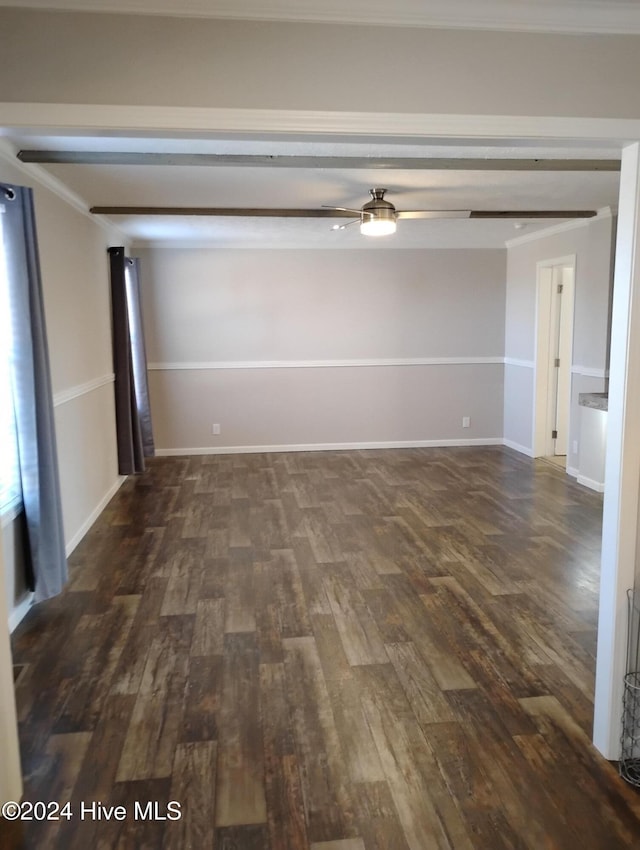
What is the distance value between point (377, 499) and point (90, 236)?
125 inches

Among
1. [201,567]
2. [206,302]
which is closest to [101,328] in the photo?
[206,302]

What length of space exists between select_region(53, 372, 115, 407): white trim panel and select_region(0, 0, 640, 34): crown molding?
2563mm

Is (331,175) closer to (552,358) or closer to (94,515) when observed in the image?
(94,515)

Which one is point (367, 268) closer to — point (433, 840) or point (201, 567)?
point (201, 567)

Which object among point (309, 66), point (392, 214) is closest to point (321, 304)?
point (392, 214)

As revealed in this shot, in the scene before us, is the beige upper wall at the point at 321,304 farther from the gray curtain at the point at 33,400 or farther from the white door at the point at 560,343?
the gray curtain at the point at 33,400

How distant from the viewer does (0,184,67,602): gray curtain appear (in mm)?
3004

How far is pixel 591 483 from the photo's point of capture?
5551 millimetres

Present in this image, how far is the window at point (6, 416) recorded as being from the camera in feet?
10.1

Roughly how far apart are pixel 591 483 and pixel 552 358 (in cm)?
164

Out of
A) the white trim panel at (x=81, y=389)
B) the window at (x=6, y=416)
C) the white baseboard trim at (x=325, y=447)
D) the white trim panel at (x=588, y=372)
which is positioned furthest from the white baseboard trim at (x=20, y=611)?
the white trim panel at (x=588, y=372)

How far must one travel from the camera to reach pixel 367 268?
716cm

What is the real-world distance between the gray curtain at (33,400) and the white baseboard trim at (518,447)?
5.10m

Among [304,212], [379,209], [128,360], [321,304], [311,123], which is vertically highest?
[304,212]
